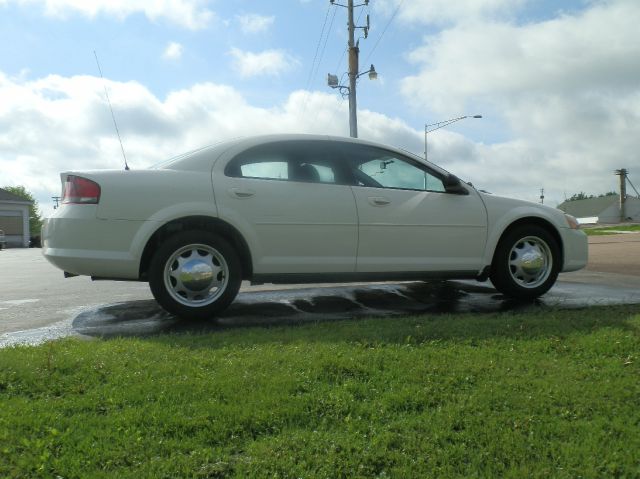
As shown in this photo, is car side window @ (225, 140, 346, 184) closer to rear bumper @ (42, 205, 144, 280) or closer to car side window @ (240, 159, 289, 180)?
car side window @ (240, 159, 289, 180)

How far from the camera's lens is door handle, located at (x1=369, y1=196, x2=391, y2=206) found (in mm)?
4836

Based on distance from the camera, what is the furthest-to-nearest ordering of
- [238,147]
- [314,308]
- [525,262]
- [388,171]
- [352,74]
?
[352,74], [525,262], [314,308], [388,171], [238,147]

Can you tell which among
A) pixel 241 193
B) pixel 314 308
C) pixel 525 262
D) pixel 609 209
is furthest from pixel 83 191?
pixel 609 209

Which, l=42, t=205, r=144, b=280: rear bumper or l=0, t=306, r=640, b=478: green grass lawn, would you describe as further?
l=42, t=205, r=144, b=280: rear bumper

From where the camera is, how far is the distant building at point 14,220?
53969 mm

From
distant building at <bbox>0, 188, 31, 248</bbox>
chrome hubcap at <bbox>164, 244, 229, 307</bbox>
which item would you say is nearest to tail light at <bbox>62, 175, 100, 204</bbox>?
chrome hubcap at <bbox>164, 244, 229, 307</bbox>

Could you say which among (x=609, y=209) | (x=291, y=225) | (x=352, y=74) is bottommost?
(x=291, y=225)

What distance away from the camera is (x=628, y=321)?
13.1 feet

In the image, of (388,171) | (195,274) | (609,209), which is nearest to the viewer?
(195,274)

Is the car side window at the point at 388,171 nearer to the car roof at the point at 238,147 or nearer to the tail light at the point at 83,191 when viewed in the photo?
the car roof at the point at 238,147

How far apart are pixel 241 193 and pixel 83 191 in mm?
1250

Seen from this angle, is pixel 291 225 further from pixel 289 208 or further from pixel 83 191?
pixel 83 191

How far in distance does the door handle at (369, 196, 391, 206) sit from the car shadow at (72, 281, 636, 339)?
3.28 feet

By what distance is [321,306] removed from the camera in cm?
533
